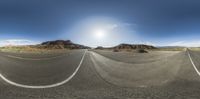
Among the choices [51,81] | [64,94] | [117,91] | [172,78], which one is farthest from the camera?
[172,78]

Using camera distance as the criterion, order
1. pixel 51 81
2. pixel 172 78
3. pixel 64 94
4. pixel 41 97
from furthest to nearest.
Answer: pixel 172 78 → pixel 51 81 → pixel 64 94 → pixel 41 97

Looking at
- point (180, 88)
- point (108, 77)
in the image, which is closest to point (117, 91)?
point (180, 88)

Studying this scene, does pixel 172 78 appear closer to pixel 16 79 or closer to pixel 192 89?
pixel 192 89

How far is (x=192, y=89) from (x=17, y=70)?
21.8ft

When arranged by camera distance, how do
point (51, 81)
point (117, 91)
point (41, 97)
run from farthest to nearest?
point (51, 81), point (117, 91), point (41, 97)

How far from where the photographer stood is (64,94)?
7094mm

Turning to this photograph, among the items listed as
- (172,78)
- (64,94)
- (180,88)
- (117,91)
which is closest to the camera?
(64,94)

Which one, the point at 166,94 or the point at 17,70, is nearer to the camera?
the point at 166,94

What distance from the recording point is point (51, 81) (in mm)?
9102

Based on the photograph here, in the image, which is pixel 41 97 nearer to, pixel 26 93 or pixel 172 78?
pixel 26 93

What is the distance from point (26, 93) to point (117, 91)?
256cm

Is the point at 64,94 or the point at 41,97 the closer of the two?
the point at 41,97

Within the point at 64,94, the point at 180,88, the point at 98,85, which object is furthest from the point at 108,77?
the point at 64,94

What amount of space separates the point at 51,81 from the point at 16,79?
125cm
